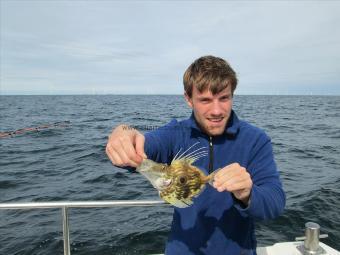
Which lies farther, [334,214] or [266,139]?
[334,214]

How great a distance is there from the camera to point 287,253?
14.9ft

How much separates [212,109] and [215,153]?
44cm

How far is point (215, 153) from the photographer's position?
324 centimetres

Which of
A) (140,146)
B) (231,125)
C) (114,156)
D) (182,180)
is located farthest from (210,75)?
(114,156)

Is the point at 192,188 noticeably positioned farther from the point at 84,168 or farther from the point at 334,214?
the point at 84,168

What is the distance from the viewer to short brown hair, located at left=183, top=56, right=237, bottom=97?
307 cm

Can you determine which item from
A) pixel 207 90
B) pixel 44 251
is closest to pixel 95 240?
pixel 44 251

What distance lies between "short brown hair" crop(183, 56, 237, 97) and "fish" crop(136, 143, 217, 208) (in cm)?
83

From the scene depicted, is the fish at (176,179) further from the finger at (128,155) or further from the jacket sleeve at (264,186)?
the jacket sleeve at (264,186)

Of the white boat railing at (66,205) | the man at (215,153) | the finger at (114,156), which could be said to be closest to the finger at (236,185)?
the man at (215,153)

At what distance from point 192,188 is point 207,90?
0.96m

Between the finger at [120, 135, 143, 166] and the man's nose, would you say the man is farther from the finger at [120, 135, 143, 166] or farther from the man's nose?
the finger at [120, 135, 143, 166]

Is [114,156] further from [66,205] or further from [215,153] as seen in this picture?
[66,205]

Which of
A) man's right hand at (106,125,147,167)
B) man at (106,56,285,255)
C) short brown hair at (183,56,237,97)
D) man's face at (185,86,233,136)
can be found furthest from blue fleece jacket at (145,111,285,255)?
man's right hand at (106,125,147,167)
